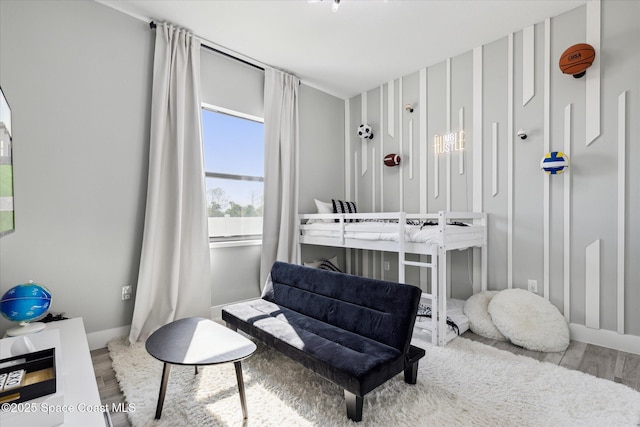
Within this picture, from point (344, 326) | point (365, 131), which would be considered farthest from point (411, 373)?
point (365, 131)

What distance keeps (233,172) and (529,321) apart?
3094 mm

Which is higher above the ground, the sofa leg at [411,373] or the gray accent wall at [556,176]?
the gray accent wall at [556,176]

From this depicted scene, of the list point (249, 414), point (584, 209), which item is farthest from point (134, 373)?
point (584, 209)

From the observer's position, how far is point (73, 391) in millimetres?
1185

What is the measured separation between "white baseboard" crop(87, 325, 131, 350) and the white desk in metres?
0.63

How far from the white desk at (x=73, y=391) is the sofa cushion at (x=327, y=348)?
34.7 inches

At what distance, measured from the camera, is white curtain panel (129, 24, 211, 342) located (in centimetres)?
255

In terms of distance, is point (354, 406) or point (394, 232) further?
point (394, 232)

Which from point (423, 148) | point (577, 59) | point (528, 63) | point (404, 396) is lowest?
point (404, 396)

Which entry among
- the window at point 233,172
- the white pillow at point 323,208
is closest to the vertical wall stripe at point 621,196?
the white pillow at point 323,208

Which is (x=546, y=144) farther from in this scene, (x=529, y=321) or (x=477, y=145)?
(x=529, y=321)

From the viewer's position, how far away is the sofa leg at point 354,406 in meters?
1.46

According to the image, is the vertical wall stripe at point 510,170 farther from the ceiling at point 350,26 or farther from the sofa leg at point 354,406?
the sofa leg at point 354,406

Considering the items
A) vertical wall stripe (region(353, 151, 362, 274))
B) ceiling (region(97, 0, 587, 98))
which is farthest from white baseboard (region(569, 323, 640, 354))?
ceiling (region(97, 0, 587, 98))
